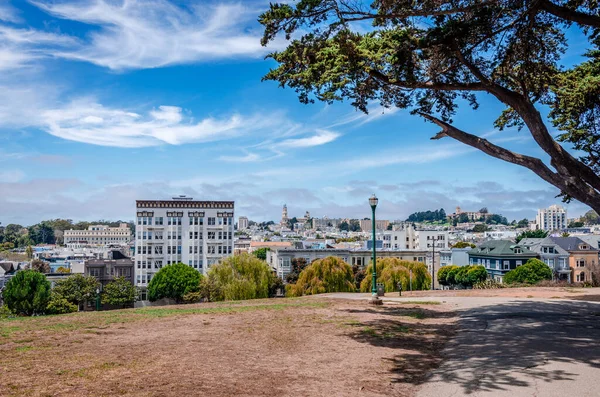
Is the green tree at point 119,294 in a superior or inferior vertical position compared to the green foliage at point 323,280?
inferior

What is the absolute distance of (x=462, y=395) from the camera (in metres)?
6.68

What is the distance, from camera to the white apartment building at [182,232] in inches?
2997

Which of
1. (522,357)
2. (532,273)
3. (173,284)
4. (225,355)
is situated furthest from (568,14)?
(532,273)

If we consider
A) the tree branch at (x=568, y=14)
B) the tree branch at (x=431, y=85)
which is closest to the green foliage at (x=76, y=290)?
the tree branch at (x=431, y=85)

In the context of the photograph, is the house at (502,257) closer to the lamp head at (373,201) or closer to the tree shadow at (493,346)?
the lamp head at (373,201)

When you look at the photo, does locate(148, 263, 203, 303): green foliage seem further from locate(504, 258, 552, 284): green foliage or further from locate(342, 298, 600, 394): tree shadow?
locate(342, 298, 600, 394): tree shadow

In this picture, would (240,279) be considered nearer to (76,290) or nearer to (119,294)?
(119,294)

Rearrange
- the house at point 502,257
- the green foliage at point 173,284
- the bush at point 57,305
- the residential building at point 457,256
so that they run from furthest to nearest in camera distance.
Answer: the residential building at point 457,256
the house at point 502,257
the green foliage at point 173,284
the bush at point 57,305

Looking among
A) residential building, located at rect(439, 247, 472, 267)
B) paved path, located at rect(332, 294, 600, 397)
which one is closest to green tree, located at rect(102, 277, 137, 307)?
paved path, located at rect(332, 294, 600, 397)

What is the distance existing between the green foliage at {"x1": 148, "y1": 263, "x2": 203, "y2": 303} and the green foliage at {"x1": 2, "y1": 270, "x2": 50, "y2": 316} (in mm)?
16015

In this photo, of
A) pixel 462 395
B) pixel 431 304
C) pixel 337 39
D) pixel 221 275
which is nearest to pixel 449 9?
pixel 337 39

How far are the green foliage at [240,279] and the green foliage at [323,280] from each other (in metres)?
2.53

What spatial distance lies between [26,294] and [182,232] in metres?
38.8

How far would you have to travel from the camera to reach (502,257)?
69875 millimetres
